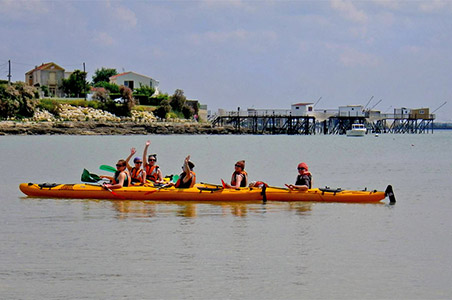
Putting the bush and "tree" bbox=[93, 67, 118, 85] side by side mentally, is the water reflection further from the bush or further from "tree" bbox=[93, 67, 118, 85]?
"tree" bbox=[93, 67, 118, 85]

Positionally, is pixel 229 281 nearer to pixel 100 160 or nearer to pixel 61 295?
pixel 61 295

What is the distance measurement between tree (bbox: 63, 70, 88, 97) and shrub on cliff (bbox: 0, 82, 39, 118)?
44.1 ft

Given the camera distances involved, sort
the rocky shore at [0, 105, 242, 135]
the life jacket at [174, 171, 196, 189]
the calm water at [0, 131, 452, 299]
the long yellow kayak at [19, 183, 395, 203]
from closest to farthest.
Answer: the calm water at [0, 131, 452, 299] < the long yellow kayak at [19, 183, 395, 203] < the life jacket at [174, 171, 196, 189] < the rocky shore at [0, 105, 242, 135]

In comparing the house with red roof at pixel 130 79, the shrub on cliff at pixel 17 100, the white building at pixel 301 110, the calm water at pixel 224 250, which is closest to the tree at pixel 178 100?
the house with red roof at pixel 130 79

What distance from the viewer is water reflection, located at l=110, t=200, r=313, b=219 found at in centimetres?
2072

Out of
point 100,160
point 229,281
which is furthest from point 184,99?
point 229,281

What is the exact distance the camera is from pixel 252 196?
22156mm

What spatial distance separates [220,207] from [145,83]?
342ft

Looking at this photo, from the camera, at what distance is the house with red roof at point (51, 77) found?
4550 inches

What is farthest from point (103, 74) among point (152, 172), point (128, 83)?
point (152, 172)

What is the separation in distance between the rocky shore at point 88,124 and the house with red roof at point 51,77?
14636 millimetres

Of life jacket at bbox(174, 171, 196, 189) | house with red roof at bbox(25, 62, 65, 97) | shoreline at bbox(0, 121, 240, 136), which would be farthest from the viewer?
house with red roof at bbox(25, 62, 65, 97)

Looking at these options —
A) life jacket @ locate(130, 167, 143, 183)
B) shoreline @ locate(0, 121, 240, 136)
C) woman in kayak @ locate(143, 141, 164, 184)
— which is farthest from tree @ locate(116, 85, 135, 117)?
life jacket @ locate(130, 167, 143, 183)

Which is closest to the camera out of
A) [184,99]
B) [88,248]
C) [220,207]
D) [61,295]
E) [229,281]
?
[61,295]
